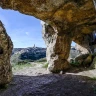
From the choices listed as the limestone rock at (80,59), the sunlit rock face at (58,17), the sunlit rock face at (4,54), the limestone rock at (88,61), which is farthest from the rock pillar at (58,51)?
the sunlit rock face at (4,54)

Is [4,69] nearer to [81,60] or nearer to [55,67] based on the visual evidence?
[55,67]

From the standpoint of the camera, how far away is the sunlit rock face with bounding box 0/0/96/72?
1830cm

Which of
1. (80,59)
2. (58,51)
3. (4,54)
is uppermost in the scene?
(58,51)

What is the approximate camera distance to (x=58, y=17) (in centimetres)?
2177

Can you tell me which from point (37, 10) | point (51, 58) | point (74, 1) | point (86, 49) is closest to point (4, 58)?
point (37, 10)

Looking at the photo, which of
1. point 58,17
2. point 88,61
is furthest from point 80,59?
point 58,17

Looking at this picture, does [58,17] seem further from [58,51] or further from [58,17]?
[58,51]

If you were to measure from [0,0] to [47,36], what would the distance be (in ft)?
37.4

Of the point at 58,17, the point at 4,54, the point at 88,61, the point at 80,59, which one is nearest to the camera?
the point at 4,54

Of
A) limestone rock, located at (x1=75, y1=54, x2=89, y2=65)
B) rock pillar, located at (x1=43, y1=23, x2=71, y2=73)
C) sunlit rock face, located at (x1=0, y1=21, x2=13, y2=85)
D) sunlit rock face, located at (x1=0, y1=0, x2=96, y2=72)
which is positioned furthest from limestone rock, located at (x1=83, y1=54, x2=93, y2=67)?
sunlit rock face, located at (x1=0, y1=21, x2=13, y2=85)

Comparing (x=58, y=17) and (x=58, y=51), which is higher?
(x=58, y=17)

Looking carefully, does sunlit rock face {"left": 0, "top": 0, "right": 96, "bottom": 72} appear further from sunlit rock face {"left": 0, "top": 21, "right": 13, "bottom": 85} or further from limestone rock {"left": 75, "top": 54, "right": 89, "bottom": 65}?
sunlit rock face {"left": 0, "top": 21, "right": 13, "bottom": 85}

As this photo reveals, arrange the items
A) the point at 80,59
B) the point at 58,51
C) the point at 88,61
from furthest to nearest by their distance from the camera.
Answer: the point at 80,59
the point at 88,61
the point at 58,51

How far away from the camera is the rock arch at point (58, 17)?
720 inches
